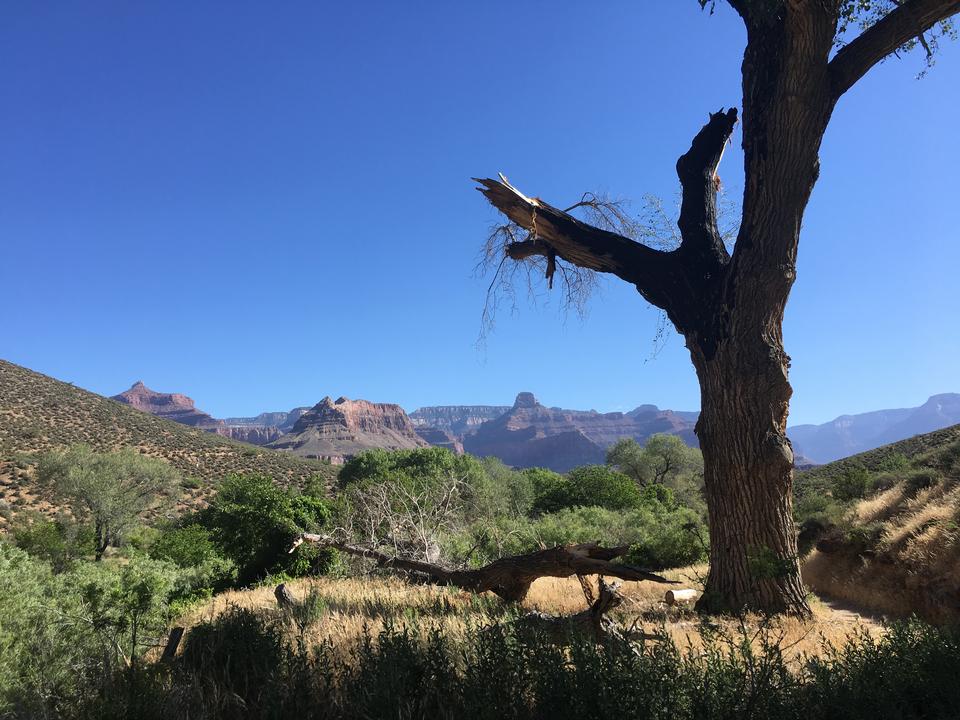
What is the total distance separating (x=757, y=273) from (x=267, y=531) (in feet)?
57.9

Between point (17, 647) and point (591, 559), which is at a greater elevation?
point (591, 559)

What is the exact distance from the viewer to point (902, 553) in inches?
362

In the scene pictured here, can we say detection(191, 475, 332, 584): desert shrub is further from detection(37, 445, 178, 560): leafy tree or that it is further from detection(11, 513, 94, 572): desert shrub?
detection(37, 445, 178, 560): leafy tree

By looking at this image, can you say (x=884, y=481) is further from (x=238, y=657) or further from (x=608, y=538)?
(x=238, y=657)

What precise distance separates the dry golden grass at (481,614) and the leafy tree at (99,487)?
116ft

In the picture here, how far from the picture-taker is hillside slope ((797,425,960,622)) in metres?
8.03

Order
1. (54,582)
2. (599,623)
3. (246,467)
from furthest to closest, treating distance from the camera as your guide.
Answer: (246,467) → (54,582) → (599,623)

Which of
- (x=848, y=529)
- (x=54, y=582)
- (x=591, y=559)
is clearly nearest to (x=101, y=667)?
(x=591, y=559)

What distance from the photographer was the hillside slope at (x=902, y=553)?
8031mm

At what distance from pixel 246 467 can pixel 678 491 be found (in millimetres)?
42971

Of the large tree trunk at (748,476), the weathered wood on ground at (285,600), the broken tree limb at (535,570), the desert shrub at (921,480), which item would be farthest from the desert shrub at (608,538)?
the desert shrub at (921,480)

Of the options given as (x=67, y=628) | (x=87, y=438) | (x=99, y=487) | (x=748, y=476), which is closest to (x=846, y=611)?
(x=748, y=476)

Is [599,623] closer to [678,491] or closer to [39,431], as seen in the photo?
[678,491]

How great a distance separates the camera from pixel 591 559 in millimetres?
6199
